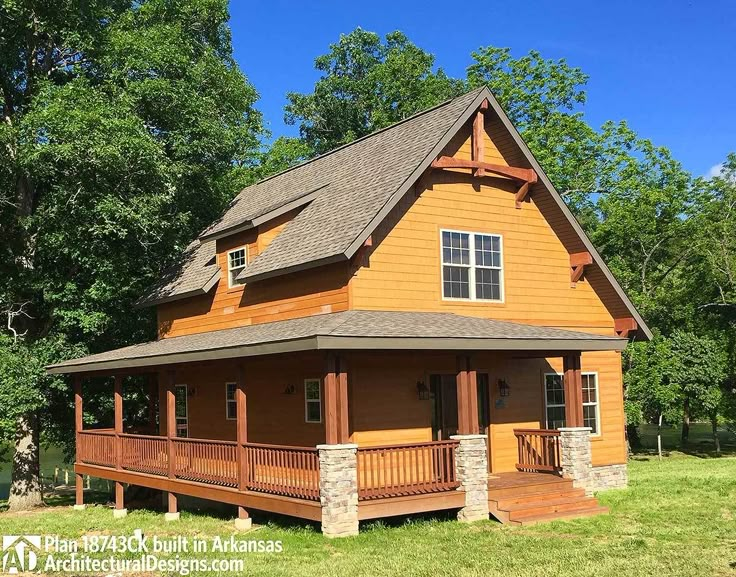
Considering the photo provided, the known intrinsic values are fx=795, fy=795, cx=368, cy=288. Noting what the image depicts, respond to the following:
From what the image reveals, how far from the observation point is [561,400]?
20453mm

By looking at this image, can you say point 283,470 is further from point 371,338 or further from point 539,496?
point 539,496

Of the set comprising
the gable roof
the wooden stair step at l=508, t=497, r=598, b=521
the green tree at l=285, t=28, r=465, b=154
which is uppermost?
the green tree at l=285, t=28, r=465, b=154

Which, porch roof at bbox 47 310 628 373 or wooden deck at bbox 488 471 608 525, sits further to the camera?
wooden deck at bbox 488 471 608 525

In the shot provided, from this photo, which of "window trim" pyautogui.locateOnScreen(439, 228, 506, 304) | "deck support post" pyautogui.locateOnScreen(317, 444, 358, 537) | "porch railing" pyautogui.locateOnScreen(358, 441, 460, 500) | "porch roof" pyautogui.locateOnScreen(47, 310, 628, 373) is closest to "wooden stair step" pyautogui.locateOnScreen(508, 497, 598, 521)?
"porch railing" pyautogui.locateOnScreen(358, 441, 460, 500)

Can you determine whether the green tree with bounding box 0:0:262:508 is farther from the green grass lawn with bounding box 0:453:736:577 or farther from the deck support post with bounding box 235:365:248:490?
the deck support post with bounding box 235:365:248:490

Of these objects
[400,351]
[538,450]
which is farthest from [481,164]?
[538,450]

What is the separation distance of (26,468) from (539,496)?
1662cm

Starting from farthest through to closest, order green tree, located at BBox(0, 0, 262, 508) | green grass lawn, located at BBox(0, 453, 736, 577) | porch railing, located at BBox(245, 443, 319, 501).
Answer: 1. green tree, located at BBox(0, 0, 262, 508)
2. porch railing, located at BBox(245, 443, 319, 501)
3. green grass lawn, located at BBox(0, 453, 736, 577)

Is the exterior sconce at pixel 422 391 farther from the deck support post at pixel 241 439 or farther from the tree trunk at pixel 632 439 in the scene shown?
the tree trunk at pixel 632 439

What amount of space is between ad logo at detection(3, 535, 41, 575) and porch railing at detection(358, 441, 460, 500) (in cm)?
568

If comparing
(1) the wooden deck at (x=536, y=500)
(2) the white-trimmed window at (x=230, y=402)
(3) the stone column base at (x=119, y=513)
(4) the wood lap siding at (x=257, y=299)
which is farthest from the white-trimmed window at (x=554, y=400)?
(3) the stone column base at (x=119, y=513)

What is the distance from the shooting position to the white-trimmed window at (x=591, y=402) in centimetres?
2101

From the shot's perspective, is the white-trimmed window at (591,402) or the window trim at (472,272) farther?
the white-trimmed window at (591,402)

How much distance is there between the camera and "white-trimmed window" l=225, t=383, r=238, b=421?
21.1m
